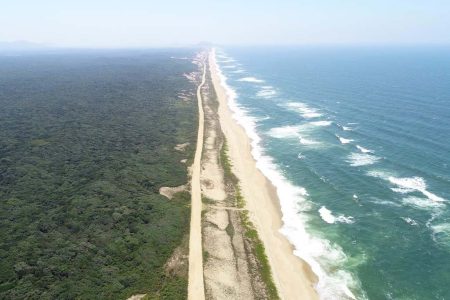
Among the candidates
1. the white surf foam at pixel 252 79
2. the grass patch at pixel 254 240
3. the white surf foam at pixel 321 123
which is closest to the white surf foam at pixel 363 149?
the white surf foam at pixel 321 123

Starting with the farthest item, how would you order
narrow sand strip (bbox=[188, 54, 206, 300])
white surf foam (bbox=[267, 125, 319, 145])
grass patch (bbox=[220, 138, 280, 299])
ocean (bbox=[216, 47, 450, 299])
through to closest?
white surf foam (bbox=[267, 125, 319, 145]), ocean (bbox=[216, 47, 450, 299]), grass patch (bbox=[220, 138, 280, 299]), narrow sand strip (bbox=[188, 54, 206, 300])

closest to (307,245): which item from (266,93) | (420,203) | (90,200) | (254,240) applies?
(254,240)

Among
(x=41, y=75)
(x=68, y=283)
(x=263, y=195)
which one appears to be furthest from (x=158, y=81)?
(x=68, y=283)

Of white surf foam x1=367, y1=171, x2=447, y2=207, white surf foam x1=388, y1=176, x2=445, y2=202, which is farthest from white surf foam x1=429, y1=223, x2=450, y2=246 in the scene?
white surf foam x1=388, y1=176, x2=445, y2=202

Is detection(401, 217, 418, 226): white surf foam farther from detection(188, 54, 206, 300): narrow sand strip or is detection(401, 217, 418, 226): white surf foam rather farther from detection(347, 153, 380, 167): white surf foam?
detection(188, 54, 206, 300): narrow sand strip

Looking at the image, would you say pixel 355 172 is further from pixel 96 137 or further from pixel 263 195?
pixel 96 137

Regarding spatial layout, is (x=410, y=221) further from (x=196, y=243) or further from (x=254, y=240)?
(x=196, y=243)
